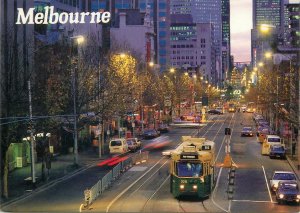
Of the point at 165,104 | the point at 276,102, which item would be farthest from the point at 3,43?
the point at 165,104

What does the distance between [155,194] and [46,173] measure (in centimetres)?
1359

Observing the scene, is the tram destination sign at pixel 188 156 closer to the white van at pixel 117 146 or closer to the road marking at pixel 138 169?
the road marking at pixel 138 169

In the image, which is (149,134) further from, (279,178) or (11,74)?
(11,74)

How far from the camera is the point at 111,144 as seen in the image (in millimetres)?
69250

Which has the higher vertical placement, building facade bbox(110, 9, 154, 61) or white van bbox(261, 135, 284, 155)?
building facade bbox(110, 9, 154, 61)

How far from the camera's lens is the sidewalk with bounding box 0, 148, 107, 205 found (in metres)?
43.1

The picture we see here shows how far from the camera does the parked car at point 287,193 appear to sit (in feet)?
121

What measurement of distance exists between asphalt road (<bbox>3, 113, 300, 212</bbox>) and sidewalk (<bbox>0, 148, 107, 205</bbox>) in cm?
108

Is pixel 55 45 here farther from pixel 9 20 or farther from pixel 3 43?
pixel 3 43

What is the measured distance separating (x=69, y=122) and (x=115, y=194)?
70.7 feet

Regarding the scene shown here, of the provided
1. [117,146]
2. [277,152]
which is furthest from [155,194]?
[117,146]

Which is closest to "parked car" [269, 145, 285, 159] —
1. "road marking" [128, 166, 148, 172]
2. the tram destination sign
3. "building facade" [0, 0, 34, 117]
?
"road marking" [128, 166, 148, 172]

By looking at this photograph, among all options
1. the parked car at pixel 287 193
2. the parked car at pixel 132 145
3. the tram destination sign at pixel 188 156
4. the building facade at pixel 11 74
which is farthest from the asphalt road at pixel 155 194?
the parked car at pixel 132 145

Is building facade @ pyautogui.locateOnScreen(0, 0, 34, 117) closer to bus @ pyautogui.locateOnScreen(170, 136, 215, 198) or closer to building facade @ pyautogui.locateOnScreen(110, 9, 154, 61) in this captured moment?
bus @ pyautogui.locateOnScreen(170, 136, 215, 198)
